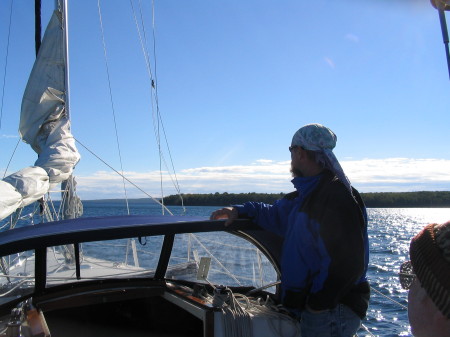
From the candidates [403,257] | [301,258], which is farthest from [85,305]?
[403,257]

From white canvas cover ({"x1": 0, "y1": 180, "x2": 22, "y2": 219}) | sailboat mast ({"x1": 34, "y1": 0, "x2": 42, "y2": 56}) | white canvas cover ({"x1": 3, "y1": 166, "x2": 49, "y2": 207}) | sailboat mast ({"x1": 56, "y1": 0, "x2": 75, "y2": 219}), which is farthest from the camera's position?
sailboat mast ({"x1": 34, "y1": 0, "x2": 42, "y2": 56})

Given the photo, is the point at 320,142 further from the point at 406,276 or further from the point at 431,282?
the point at 431,282

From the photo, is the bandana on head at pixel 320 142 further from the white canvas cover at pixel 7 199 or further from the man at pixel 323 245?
the white canvas cover at pixel 7 199

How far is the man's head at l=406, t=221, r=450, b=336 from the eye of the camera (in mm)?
796

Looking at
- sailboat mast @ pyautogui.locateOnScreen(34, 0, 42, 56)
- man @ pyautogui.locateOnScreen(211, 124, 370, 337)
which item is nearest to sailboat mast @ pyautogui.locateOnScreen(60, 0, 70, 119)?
sailboat mast @ pyautogui.locateOnScreen(34, 0, 42, 56)

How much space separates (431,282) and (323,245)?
138 cm

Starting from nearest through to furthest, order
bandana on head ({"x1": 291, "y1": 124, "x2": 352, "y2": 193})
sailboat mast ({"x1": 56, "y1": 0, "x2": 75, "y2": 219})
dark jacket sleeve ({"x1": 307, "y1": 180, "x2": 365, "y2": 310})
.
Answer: dark jacket sleeve ({"x1": 307, "y1": 180, "x2": 365, "y2": 310})
bandana on head ({"x1": 291, "y1": 124, "x2": 352, "y2": 193})
sailboat mast ({"x1": 56, "y1": 0, "x2": 75, "y2": 219})

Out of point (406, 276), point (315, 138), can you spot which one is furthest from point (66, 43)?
point (406, 276)

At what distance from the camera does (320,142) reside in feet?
8.05

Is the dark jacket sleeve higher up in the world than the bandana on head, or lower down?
lower down

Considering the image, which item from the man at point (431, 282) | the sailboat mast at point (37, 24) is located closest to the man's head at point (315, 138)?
the man at point (431, 282)

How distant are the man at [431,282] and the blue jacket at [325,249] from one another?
126 cm

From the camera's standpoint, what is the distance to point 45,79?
7672 millimetres

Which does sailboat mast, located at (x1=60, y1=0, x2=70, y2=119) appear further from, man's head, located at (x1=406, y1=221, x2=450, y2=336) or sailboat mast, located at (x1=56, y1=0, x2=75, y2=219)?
man's head, located at (x1=406, y1=221, x2=450, y2=336)
